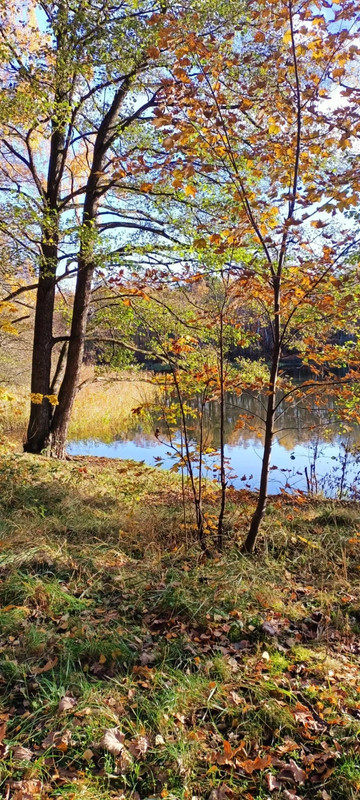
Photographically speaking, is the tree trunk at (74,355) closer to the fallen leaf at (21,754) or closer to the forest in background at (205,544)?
the forest in background at (205,544)

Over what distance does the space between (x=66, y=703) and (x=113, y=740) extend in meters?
0.31

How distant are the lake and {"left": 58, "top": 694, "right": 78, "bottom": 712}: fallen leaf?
17.0 ft

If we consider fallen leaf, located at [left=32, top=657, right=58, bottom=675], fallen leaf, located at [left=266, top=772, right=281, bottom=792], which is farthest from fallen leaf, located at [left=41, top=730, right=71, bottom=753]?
fallen leaf, located at [left=266, top=772, right=281, bottom=792]

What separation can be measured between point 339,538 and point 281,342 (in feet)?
7.76

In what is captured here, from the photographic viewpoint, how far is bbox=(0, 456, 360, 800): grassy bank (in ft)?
6.11

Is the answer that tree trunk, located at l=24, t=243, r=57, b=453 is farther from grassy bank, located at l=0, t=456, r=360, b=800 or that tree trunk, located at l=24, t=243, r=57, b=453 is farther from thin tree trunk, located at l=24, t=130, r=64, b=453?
grassy bank, located at l=0, t=456, r=360, b=800

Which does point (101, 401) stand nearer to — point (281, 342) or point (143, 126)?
point (143, 126)

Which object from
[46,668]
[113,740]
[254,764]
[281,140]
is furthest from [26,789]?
[281,140]

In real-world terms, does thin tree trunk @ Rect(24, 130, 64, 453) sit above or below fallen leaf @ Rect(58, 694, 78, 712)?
above

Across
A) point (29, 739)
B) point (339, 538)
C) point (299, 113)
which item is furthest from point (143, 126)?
point (29, 739)

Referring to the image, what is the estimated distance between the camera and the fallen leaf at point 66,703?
6.89ft

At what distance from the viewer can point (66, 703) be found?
2127mm

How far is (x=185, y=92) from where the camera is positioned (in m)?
3.10

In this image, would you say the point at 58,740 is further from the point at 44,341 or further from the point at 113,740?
the point at 44,341
